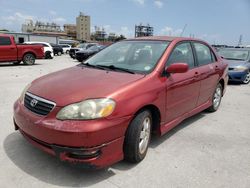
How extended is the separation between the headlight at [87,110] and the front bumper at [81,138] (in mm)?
59

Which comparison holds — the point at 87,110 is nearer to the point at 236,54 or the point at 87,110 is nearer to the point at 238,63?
the point at 238,63

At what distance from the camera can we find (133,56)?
388cm

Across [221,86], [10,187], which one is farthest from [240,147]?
[10,187]

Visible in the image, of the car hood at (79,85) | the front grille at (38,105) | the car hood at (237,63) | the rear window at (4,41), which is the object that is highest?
the rear window at (4,41)

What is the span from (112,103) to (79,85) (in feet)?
1.81

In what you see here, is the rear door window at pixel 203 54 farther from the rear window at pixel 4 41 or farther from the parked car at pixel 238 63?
the rear window at pixel 4 41

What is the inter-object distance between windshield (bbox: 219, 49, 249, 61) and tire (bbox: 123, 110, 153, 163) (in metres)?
8.93

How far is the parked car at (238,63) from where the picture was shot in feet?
31.6

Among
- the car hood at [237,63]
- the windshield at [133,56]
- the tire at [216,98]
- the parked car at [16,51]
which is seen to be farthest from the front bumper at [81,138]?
the parked car at [16,51]

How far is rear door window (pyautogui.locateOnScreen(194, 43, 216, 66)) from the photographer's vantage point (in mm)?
4633

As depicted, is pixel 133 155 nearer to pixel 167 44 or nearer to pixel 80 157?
pixel 80 157

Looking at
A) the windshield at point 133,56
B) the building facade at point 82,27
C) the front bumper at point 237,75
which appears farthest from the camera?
the building facade at point 82,27

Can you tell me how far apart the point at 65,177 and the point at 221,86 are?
14.5 ft

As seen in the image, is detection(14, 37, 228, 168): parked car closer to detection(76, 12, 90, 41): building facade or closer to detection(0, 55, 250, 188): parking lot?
detection(0, 55, 250, 188): parking lot
